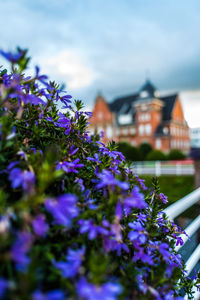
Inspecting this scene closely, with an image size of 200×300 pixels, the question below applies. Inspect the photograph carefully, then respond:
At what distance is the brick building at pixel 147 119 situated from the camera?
38781mm

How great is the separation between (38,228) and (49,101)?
0.80 meters

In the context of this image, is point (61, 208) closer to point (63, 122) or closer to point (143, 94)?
point (63, 122)

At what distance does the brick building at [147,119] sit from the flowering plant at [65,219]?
114 ft

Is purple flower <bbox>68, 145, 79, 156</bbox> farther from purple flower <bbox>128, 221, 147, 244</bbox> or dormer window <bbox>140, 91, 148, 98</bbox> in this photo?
dormer window <bbox>140, 91, 148, 98</bbox>

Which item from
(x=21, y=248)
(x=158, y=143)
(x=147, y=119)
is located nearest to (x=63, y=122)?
(x=21, y=248)

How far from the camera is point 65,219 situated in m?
0.60

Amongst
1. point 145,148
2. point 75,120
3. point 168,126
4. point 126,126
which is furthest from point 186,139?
point 75,120

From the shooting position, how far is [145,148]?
3316 cm

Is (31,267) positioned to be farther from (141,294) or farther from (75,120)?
(75,120)

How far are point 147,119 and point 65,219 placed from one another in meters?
39.8

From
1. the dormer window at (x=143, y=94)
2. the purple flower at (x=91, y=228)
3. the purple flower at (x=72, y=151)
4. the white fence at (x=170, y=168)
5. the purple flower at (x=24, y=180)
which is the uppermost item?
the dormer window at (x=143, y=94)

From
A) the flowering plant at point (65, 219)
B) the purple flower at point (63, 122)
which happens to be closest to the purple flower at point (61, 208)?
the flowering plant at point (65, 219)

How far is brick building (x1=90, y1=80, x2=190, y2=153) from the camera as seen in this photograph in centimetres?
3878

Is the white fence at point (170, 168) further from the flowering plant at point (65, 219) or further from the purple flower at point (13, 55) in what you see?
the purple flower at point (13, 55)
